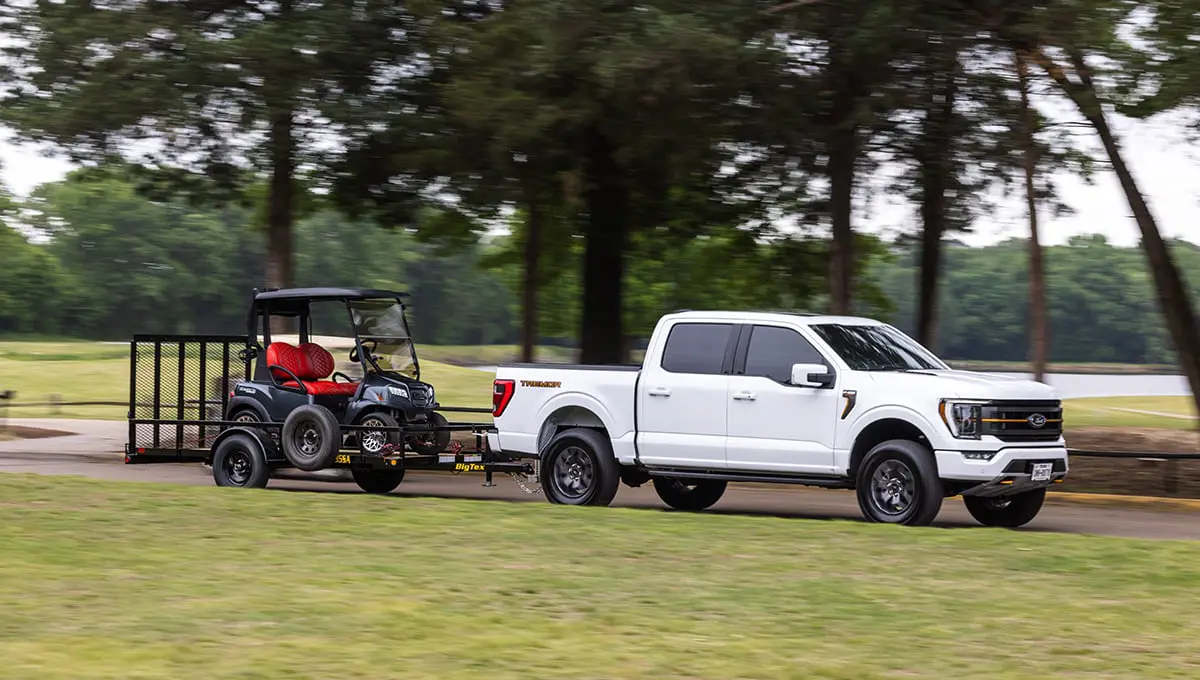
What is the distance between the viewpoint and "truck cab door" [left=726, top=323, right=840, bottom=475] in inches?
605

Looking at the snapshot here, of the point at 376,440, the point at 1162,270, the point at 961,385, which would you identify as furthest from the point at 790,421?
the point at 1162,270

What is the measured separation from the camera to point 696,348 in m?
16.4

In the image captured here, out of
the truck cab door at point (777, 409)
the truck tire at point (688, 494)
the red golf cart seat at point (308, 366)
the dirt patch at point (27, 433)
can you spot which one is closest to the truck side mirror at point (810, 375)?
the truck cab door at point (777, 409)

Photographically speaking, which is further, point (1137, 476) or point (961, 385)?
point (1137, 476)

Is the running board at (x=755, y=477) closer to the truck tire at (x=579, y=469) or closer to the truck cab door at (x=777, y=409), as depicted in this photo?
the truck cab door at (x=777, y=409)

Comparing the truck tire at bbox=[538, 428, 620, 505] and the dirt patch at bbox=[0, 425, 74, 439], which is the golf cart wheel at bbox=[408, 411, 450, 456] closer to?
the truck tire at bbox=[538, 428, 620, 505]

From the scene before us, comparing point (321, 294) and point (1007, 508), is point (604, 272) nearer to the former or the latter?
point (321, 294)

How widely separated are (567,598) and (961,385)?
617cm

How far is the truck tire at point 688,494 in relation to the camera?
17781mm

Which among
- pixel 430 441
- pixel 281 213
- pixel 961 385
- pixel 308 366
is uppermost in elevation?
pixel 281 213

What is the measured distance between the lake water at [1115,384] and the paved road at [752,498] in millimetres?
64366

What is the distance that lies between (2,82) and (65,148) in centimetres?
206

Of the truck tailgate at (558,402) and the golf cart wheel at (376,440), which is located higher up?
the truck tailgate at (558,402)

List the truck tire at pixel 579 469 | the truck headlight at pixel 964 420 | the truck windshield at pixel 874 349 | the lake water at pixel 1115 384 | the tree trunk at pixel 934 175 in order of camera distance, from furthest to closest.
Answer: the lake water at pixel 1115 384 < the tree trunk at pixel 934 175 < the truck tire at pixel 579 469 < the truck windshield at pixel 874 349 < the truck headlight at pixel 964 420
